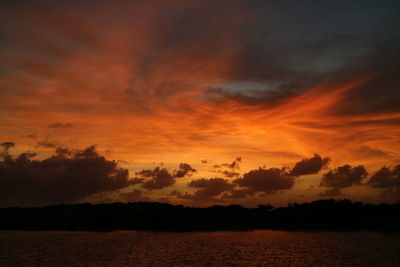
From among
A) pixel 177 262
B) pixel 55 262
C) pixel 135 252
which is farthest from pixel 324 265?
pixel 55 262

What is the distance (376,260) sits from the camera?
88.7 meters

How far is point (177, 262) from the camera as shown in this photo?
86250 millimetres

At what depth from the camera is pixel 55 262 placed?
8619cm

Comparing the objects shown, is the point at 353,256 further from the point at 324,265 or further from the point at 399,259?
the point at 324,265

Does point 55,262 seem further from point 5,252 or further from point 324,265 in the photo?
point 324,265

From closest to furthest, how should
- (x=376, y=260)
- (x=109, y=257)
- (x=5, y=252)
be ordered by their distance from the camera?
(x=376, y=260) → (x=109, y=257) → (x=5, y=252)

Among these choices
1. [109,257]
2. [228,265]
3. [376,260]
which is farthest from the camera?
[109,257]

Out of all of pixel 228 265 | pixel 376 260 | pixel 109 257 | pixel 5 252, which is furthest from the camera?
pixel 5 252

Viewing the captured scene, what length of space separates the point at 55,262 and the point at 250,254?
49.3 m

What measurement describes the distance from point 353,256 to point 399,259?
1099 cm

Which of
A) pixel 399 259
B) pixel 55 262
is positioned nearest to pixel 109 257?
pixel 55 262

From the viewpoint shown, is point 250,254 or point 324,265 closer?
point 324,265

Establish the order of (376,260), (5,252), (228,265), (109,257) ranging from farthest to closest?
1. (5,252)
2. (109,257)
3. (376,260)
4. (228,265)

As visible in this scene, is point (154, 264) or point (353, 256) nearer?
point (154, 264)
